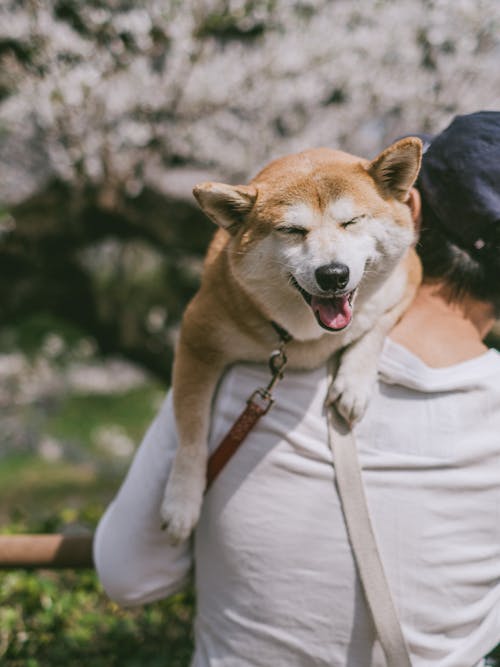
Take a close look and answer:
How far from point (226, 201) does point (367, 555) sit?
92 cm

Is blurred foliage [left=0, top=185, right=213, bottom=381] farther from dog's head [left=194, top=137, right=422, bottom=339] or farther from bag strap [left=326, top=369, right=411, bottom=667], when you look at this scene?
bag strap [left=326, top=369, right=411, bottom=667]

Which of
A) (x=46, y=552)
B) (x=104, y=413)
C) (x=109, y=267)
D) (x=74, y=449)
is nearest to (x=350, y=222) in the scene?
(x=46, y=552)

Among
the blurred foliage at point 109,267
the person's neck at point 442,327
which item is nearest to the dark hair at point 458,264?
the person's neck at point 442,327

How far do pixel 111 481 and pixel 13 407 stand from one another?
2.02 metres

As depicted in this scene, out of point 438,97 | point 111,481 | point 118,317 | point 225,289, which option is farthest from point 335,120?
point 225,289

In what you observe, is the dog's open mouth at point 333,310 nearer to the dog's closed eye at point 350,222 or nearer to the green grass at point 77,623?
the dog's closed eye at point 350,222

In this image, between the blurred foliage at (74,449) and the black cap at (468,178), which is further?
the blurred foliage at (74,449)

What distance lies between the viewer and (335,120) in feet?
20.7

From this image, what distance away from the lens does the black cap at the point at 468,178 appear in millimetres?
1560

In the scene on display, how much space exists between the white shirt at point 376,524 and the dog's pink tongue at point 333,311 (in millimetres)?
146

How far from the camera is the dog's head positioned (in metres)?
1.70

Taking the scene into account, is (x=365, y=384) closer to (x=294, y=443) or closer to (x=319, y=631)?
(x=294, y=443)

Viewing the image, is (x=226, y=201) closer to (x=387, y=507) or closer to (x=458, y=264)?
(x=458, y=264)

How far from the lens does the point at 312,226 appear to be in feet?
5.74
